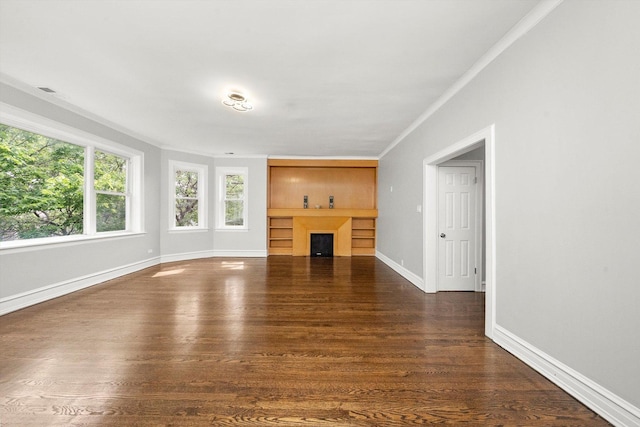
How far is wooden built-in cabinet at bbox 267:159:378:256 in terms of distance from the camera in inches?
281

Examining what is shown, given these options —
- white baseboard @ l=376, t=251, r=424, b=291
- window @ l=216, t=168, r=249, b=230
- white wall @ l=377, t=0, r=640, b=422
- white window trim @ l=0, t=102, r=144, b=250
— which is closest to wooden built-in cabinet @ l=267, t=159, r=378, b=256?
window @ l=216, t=168, r=249, b=230

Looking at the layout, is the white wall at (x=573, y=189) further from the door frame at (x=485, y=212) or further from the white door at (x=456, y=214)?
the white door at (x=456, y=214)

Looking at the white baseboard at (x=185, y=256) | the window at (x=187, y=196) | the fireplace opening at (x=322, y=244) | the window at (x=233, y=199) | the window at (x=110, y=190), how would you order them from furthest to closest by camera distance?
the fireplace opening at (x=322, y=244) < the window at (x=233, y=199) < the window at (x=187, y=196) < the white baseboard at (x=185, y=256) < the window at (x=110, y=190)

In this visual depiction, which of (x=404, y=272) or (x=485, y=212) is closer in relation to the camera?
(x=485, y=212)

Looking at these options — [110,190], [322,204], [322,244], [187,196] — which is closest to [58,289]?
[110,190]

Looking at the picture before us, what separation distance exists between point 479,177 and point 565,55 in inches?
91.7

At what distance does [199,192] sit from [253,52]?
4821 mm

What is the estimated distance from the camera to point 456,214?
12.6 feet

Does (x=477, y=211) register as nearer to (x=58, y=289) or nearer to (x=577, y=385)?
(x=577, y=385)

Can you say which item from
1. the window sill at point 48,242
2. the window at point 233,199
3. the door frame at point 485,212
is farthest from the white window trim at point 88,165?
the door frame at point 485,212

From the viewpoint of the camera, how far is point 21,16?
78.1 inches

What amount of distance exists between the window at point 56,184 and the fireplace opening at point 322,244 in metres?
4.26

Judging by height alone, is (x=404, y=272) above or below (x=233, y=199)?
below

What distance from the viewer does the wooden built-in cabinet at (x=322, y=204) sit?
7129 mm
